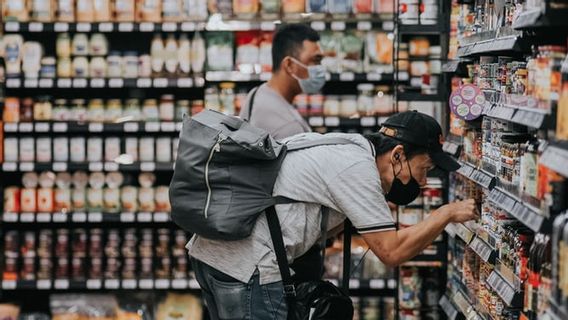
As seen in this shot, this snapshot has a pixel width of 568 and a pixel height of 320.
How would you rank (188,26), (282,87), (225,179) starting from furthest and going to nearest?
(188,26), (282,87), (225,179)

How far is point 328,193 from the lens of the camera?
354cm

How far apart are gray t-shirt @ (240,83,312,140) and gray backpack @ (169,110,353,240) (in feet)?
5.70

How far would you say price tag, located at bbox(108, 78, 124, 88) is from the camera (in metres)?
6.63

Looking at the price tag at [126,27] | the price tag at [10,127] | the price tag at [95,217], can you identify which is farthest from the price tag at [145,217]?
the price tag at [126,27]

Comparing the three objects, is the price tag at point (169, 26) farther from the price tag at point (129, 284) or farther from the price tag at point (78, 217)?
the price tag at point (129, 284)

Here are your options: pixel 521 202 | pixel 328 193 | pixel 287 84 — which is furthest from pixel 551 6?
pixel 287 84

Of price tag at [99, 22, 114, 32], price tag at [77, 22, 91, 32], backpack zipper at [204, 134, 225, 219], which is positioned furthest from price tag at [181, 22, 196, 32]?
backpack zipper at [204, 134, 225, 219]

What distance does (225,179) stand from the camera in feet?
11.8

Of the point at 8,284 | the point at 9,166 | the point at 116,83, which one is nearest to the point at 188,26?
the point at 116,83

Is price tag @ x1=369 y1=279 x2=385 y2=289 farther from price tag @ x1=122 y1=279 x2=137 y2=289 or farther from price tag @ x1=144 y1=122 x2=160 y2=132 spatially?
price tag @ x1=144 y1=122 x2=160 y2=132

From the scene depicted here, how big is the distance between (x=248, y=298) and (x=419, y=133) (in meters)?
0.87

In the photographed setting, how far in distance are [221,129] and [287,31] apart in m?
2.25

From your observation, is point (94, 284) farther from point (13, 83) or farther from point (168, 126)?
point (13, 83)

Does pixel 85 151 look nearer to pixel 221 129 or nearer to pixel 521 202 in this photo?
pixel 221 129
